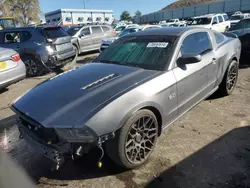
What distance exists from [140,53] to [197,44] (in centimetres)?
109

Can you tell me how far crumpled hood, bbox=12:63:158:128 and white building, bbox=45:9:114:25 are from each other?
1112 inches

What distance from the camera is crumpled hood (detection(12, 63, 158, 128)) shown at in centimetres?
251

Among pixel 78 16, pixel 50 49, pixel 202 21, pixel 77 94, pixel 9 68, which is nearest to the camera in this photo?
pixel 77 94

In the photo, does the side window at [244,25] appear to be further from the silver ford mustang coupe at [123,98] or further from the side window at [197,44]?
the silver ford mustang coupe at [123,98]

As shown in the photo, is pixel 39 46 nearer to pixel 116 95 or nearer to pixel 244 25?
pixel 116 95

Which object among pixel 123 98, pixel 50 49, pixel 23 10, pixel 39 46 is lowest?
pixel 123 98

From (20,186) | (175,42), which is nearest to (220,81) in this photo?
(175,42)

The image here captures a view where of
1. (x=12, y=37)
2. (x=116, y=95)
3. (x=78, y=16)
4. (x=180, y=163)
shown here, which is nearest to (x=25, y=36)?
(x=12, y=37)

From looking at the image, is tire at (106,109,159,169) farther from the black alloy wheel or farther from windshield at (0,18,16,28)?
windshield at (0,18,16,28)

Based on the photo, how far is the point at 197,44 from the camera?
4.07 m

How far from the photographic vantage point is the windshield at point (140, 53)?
3.43m

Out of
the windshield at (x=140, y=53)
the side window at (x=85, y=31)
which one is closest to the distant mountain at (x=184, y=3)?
the side window at (x=85, y=31)

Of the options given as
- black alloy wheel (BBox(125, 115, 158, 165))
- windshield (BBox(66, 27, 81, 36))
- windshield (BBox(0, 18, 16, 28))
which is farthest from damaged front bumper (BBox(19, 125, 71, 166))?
windshield (BBox(0, 18, 16, 28))

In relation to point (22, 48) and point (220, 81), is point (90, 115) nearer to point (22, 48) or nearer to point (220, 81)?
point (220, 81)
